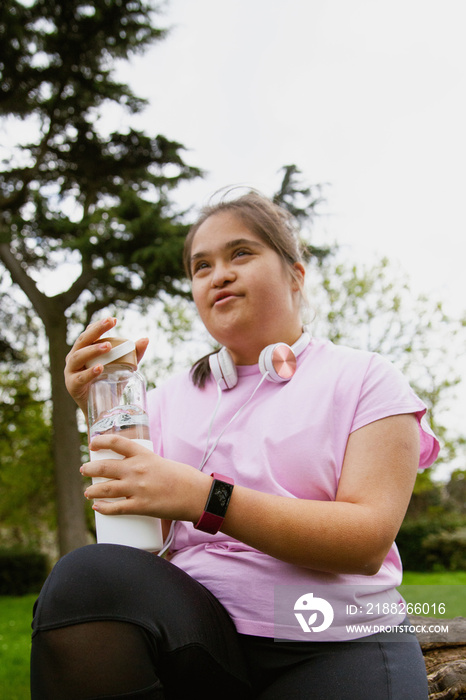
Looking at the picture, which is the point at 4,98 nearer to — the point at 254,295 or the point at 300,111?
the point at 300,111

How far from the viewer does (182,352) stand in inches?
567

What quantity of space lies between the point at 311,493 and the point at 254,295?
2.17ft

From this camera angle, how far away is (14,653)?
7.42 meters

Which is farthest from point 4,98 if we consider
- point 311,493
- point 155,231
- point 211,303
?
point 311,493

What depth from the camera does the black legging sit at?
1171 mm

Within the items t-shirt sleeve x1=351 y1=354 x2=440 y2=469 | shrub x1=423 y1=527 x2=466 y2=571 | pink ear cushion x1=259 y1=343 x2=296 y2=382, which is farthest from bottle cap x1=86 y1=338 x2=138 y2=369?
shrub x1=423 y1=527 x2=466 y2=571

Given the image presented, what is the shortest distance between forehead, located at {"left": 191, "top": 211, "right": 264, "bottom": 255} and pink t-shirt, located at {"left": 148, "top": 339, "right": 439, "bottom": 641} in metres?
0.46

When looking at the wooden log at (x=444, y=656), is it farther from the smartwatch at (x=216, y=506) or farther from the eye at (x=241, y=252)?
the eye at (x=241, y=252)

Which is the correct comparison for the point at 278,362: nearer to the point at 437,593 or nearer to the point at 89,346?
the point at 89,346

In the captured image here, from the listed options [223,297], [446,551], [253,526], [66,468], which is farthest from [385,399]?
[446,551]

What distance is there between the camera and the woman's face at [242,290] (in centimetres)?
186

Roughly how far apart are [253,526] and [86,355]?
2.11ft
